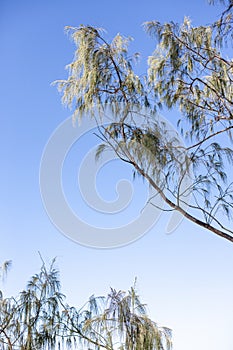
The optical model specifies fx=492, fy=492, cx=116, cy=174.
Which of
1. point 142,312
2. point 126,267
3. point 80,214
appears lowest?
point 142,312

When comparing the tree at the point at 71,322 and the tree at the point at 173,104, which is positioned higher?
the tree at the point at 173,104

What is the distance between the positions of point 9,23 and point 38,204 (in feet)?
4.26

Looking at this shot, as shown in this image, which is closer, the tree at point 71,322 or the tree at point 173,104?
the tree at point 71,322

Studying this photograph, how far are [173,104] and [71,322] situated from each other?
173 centimetres

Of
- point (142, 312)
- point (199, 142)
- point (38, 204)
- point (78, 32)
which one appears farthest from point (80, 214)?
point (78, 32)

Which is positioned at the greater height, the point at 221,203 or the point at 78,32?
the point at 78,32

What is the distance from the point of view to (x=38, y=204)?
365 centimetres

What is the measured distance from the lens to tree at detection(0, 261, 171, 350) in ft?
10.3

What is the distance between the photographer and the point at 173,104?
365cm

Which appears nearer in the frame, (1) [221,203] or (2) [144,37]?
(1) [221,203]

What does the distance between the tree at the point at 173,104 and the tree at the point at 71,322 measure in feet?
2.45

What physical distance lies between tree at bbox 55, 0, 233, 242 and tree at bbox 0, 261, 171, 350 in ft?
2.45

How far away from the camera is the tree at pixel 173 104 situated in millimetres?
3352

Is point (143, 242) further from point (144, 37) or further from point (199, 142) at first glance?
point (144, 37)
